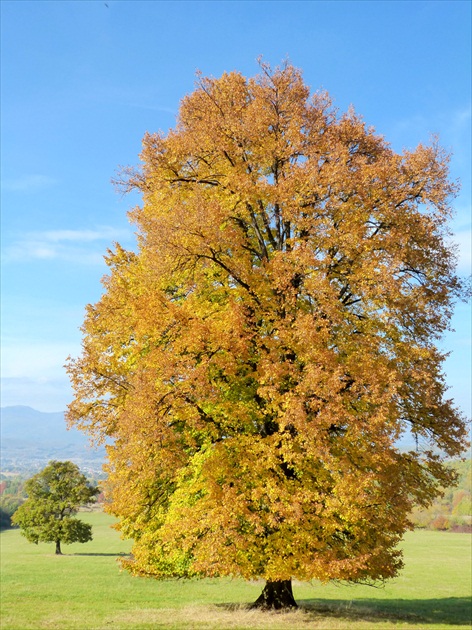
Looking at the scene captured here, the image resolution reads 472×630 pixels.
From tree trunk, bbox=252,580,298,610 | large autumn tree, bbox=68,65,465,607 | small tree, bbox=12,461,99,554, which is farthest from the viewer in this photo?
small tree, bbox=12,461,99,554

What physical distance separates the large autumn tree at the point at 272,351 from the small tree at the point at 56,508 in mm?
46593

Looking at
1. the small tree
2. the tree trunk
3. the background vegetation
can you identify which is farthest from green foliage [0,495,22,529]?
the tree trunk

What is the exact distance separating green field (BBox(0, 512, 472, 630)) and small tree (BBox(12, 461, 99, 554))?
2641 millimetres

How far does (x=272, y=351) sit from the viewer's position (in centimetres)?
1623

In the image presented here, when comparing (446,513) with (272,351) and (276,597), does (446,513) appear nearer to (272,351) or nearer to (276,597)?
(276,597)

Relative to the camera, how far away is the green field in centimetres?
1770

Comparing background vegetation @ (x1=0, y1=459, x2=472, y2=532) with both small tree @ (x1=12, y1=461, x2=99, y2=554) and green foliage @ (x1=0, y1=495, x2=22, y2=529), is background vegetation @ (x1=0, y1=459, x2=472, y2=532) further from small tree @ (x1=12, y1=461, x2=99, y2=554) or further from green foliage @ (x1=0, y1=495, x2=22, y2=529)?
small tree @ (x1=12, y1=461, x2=99, y2=554)

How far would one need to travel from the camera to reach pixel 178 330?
16562mm

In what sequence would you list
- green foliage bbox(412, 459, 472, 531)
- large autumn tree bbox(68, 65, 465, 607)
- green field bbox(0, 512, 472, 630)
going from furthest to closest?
1. green foliage bbox(412, 459, 472, 531)
2. green field bbox(0, 512, 472, 630)
3. large autumn tree bbox(68, 65, 465, 607)

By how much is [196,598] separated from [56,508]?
116ft

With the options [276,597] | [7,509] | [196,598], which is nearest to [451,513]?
[7,509]

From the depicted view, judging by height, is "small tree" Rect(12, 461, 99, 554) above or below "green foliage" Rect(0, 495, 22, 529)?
above

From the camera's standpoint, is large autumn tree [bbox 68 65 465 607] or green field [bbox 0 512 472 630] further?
green field [bbox 0 512 472 630]

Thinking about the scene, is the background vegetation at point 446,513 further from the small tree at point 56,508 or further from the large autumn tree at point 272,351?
the large autumn tree at point 272,351
